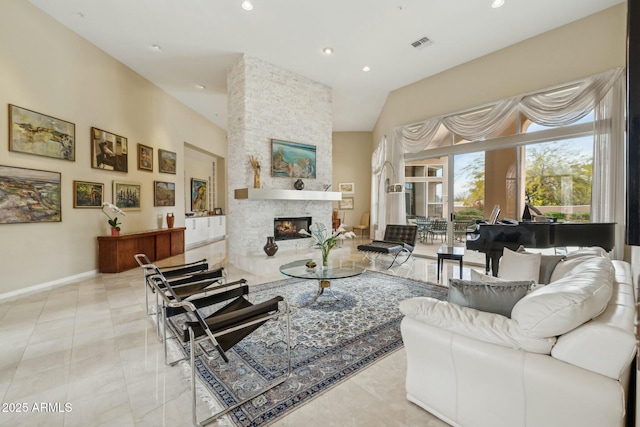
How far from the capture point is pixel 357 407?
1755 mm

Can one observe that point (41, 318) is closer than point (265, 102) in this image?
Yes

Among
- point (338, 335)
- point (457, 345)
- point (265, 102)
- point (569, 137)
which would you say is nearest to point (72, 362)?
point (338, 335)

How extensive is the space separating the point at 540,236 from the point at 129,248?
7326mm

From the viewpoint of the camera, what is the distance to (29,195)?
4.06 m

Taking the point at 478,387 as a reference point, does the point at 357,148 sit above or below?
above

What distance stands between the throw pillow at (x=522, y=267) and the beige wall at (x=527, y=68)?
12.4ft

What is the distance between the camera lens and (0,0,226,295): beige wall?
3.85 meters

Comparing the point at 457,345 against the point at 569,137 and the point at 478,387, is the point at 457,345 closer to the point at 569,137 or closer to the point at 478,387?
the point at 478,387

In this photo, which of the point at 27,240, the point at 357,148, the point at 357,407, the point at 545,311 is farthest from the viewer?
the point at 357,148

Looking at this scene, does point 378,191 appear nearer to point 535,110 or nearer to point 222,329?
point 535,110

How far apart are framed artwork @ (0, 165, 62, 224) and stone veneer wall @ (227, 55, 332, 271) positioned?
2864 millimetres

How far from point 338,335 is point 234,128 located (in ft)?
16.1

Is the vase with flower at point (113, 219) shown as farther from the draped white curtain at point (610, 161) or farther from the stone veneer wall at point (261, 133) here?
the draped white curtain at point (610, 161)

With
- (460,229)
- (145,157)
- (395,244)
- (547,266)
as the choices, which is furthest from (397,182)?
(145,157)
